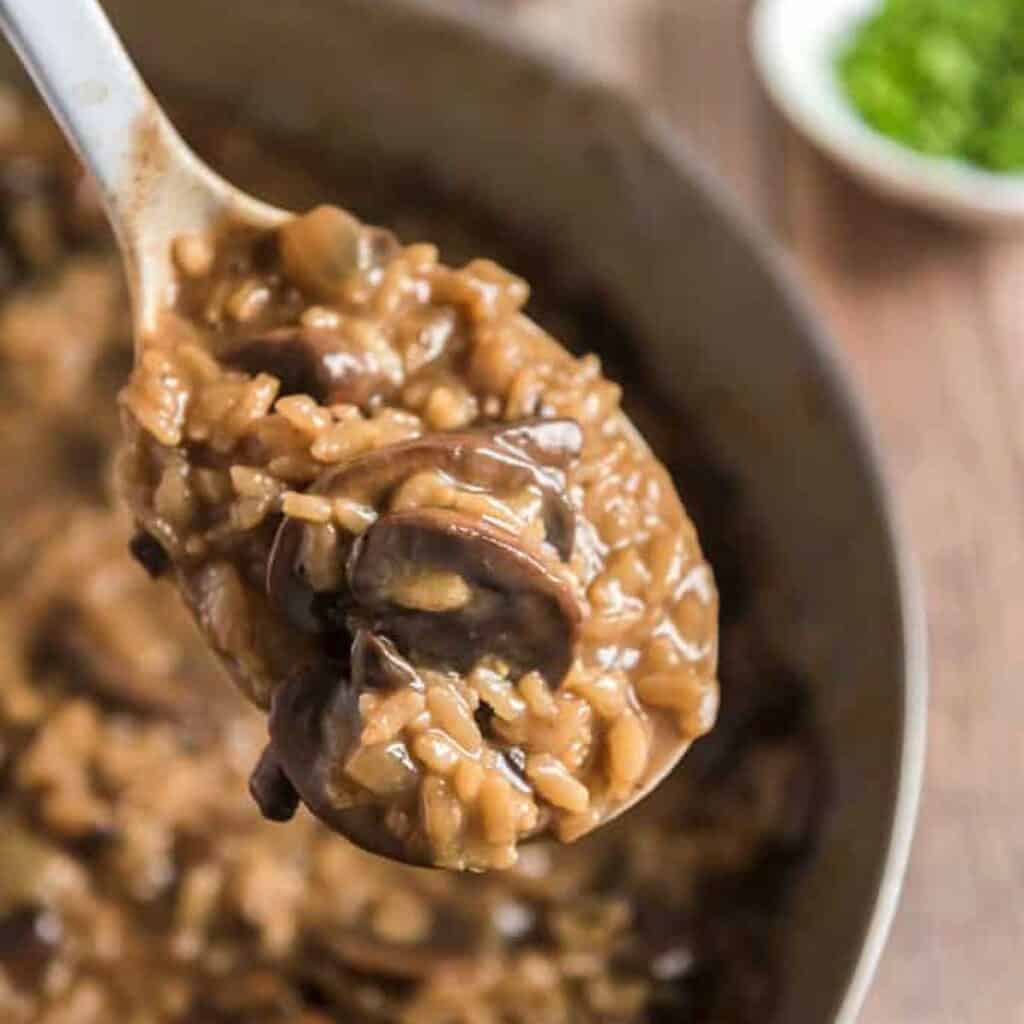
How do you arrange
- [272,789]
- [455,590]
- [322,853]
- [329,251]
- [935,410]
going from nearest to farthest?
[455,590]
[272,789]
[329,251]
[322,853]
[935,410]

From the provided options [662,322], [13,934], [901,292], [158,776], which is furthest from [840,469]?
[13,934]

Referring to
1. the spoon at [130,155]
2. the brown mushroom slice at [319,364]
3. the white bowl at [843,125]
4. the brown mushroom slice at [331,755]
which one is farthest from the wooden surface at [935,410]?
the brown mushroom slice at [319,364]

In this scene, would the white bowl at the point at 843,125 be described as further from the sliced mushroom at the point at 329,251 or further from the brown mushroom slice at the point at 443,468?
the brown mushroom slice at the point at 443,468

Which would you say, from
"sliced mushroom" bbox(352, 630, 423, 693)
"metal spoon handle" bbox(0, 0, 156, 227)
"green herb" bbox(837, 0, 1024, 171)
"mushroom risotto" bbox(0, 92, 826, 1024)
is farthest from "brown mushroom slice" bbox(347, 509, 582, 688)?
"green herb" bbox(837, 0, 1024, 171)

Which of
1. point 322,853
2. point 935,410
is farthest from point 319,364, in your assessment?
point 935,410

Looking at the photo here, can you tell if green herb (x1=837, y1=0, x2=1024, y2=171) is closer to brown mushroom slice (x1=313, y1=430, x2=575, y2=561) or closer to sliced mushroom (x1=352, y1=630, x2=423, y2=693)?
brown mushroom slice (x1=313, y1=430, x2=575, y2=561)

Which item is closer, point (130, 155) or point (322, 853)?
point (130, 155)

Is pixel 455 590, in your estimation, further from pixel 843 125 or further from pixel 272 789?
pixel 843 125
